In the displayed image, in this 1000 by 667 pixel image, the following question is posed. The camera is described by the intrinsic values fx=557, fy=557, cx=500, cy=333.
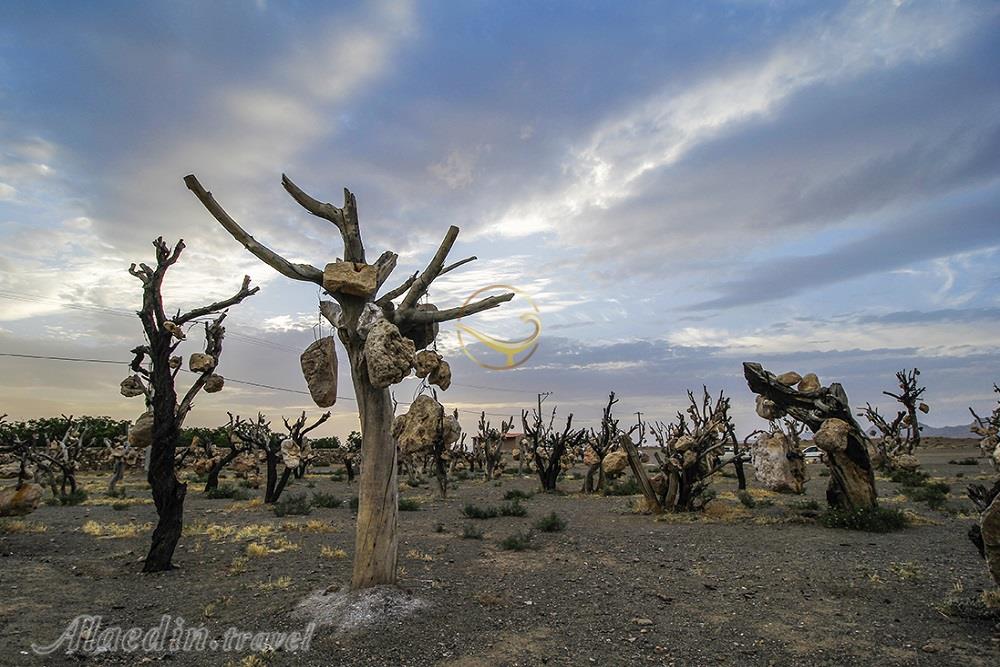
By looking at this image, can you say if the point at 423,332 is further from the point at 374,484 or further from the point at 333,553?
the point at 333,553

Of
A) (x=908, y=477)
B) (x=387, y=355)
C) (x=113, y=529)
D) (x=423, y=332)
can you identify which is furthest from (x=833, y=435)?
(x=113, y=529)

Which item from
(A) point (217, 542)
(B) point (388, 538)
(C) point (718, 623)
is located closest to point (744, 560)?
(C) point (718, 623)

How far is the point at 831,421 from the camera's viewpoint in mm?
14180

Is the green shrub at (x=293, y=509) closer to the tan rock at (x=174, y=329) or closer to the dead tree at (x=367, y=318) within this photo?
the tan rock at (x=174, y=329)


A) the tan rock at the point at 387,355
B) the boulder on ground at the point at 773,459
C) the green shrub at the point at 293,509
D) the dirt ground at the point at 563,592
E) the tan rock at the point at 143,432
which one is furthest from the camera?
→ the boulder on ground at the point at 773,459

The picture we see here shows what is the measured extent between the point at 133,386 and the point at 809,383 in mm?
16113

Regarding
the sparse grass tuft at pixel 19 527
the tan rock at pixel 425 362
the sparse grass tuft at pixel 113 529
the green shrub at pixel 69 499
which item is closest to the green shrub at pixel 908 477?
the tan rock at pixel 425 362

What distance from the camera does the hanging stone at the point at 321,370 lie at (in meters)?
7.10

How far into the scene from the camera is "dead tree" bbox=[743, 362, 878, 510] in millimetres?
14031

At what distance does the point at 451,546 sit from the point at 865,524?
32.1ft

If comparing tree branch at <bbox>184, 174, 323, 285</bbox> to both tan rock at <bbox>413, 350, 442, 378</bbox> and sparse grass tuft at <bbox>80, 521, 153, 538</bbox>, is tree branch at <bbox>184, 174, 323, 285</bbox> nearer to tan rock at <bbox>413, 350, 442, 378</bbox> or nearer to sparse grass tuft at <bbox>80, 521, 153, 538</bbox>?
tan rock at <bbox>413, 350, 442, 378</bbox>

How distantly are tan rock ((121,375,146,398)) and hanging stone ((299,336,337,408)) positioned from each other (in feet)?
18.5

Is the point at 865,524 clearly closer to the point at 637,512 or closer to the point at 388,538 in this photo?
the point at 637,512

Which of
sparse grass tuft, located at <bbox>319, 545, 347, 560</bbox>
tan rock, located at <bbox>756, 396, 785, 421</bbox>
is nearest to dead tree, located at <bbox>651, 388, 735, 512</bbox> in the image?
tan rock, located at <bbox>756, 396, 785, 421</bbox>
